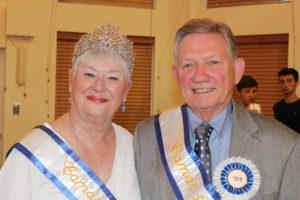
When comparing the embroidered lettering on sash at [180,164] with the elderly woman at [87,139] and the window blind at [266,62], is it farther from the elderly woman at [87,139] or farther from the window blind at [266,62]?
the window blind at [266,62]

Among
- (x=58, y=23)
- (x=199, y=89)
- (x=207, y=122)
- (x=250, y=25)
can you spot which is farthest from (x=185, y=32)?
(x=58, y=23)

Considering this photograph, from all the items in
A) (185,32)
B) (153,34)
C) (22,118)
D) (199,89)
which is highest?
(153,34)

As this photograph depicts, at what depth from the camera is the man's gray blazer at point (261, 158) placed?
1495 mm

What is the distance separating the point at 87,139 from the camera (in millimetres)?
1751

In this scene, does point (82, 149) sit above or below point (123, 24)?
below

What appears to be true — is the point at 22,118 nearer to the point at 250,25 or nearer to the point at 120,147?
the point at 250,25

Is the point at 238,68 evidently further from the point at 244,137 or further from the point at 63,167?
the point at 63,167

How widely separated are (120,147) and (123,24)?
12.5ft

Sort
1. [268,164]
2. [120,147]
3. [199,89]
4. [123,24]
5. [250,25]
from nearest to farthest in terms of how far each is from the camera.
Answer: [268,164] < [199,89] < [120,147] < [250,25] < [123,24]

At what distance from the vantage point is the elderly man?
153 cm

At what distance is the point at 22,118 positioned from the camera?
5273 millimetres

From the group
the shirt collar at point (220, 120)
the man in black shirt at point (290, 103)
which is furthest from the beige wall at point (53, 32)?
the shirt collar at point (220, 120)

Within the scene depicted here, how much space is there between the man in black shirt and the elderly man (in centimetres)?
228

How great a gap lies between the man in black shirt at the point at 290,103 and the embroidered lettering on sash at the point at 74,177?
106 inches
